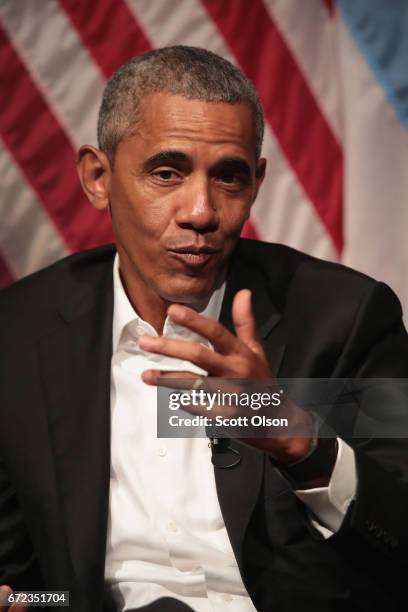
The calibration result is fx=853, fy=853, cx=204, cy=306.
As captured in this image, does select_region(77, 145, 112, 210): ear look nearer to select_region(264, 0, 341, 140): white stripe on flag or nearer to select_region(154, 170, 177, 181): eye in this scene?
select_region(154, 170, 177, 181): eye

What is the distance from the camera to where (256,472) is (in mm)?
1467

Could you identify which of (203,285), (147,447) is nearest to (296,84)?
(203,285)

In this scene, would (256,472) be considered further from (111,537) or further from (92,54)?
(92,54)

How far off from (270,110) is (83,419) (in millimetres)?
1085

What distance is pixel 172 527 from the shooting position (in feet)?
4.99

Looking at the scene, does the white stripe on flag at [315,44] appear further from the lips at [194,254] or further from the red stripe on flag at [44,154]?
the lips at [194,254]

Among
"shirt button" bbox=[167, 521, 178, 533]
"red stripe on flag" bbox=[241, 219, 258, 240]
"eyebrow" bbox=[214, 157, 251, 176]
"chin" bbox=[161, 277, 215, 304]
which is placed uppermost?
"eyebrow" bbox=[214, 157, 251, 176]

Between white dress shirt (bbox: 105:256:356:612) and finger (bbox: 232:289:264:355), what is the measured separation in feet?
1.56

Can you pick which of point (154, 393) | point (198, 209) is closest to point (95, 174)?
point (198, 209)

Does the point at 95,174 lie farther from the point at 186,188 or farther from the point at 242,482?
the point at 242,482

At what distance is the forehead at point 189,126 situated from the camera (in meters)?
1.54

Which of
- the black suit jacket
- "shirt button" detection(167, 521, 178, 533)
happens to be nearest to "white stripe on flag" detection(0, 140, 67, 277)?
the black suit jacket

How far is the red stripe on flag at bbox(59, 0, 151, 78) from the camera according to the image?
2.26 meters

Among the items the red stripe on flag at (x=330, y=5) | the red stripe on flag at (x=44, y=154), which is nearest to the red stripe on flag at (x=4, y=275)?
the red stripe on flag at (x=44, y=154)
